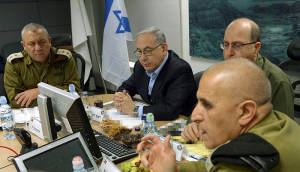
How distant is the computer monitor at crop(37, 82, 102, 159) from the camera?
1.18 metres

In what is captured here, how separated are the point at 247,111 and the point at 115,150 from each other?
2.65 ft

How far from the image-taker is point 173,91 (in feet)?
6.58

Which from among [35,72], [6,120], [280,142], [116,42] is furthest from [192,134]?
[116,42]

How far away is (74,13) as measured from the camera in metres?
4.61

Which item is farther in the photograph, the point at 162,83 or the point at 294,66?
the point at 162,83

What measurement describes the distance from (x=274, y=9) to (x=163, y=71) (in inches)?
51.1

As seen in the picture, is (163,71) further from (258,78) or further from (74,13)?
(74,13)

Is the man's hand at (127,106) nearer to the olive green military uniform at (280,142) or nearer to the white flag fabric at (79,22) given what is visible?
the olive green military uniform at (280,142)

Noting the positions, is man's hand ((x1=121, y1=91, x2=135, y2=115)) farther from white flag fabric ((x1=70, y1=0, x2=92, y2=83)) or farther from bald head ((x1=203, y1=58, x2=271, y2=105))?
white flag fabric ((x1=70, y1=0, x2=92, y2=83))

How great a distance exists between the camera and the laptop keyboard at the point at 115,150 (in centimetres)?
132

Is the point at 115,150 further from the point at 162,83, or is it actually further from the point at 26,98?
the point at 26,98

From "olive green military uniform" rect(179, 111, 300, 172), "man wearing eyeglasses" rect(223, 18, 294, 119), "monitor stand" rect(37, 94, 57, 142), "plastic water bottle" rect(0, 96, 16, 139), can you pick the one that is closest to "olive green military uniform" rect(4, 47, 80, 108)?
"plastic water bottle" rect(0, 96, 16, 139)

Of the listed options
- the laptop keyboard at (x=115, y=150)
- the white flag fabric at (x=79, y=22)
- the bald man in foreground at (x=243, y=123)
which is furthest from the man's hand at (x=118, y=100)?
the white flag fabric at (x=79, y=22)

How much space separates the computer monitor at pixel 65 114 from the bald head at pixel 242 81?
0.63 m
